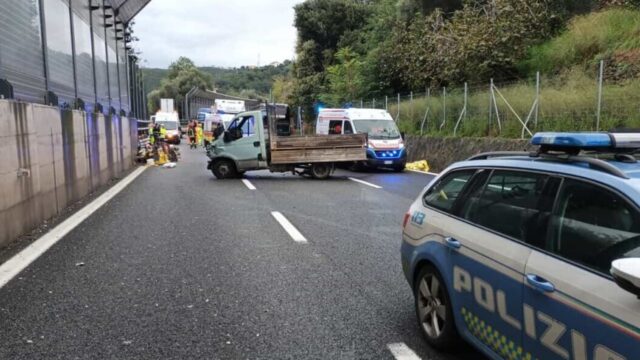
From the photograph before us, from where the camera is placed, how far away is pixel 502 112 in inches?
736

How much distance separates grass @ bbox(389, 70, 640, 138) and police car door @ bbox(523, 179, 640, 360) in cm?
1202

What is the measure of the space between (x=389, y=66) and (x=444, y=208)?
29.6 metres

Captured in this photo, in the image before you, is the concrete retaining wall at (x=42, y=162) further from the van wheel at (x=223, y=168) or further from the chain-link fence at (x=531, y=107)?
the chain-link fence at (x=531, y=107)

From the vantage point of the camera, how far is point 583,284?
2.54 m

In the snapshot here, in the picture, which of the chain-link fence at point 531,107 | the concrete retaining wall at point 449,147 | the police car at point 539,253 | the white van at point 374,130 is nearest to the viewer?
the police car at point 539,253

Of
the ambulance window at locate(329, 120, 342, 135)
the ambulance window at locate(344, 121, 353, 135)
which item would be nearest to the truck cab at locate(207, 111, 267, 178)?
the ambulance window at locate(344, 121, 353, 135)

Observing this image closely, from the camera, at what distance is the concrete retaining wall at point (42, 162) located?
746 centimetres

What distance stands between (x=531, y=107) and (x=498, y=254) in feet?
50.0

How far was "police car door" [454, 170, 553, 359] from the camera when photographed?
3.02m

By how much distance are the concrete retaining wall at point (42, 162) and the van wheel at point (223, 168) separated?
3.29m

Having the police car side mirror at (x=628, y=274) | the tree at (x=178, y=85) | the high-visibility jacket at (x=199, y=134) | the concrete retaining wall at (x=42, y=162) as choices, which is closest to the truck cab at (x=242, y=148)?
the concrete retaining wall at (x=42, y=162)

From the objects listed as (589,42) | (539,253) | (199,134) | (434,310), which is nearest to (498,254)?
(539,253)

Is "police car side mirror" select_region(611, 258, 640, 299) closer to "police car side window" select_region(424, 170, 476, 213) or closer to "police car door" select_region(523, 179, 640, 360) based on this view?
"police car door" select_region(523, 179, 640, 360)

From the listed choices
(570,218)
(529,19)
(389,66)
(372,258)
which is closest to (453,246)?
(570,218)
